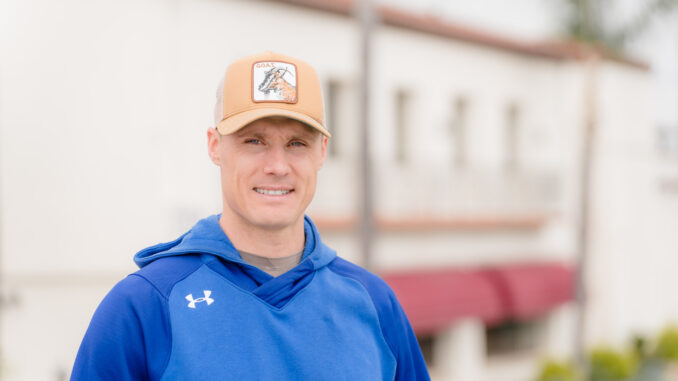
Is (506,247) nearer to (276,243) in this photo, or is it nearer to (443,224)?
(443,224)

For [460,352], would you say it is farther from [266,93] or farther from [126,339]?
[126,339]

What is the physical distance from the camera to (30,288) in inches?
449

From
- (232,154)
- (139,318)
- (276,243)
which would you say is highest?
(232,154)

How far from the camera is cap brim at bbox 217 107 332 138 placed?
221 cm

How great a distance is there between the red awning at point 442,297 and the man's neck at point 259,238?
11.5 metres

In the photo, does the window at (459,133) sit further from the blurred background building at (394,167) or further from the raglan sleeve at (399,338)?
the raglan sleeve at (399,338)

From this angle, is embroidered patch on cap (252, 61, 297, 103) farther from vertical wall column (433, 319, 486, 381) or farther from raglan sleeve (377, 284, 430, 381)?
vertical wall column (433, 319, 486, 381)

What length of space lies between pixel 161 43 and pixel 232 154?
975 centimetres

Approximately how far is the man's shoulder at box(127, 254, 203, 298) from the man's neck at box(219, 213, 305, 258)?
13 centimetres

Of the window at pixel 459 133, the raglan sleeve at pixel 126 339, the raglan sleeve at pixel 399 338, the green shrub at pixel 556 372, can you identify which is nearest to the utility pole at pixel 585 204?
the green shrub at pixel 556 372

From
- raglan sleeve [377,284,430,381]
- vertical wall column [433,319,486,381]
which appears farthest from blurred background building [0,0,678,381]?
raglan sleeve [377,284,430,381]

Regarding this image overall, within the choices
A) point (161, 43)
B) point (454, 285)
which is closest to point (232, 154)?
point (161, 43)

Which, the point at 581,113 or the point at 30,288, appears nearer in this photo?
the point at 30,288

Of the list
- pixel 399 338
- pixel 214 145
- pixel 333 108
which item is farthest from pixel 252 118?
pixel 333 108
